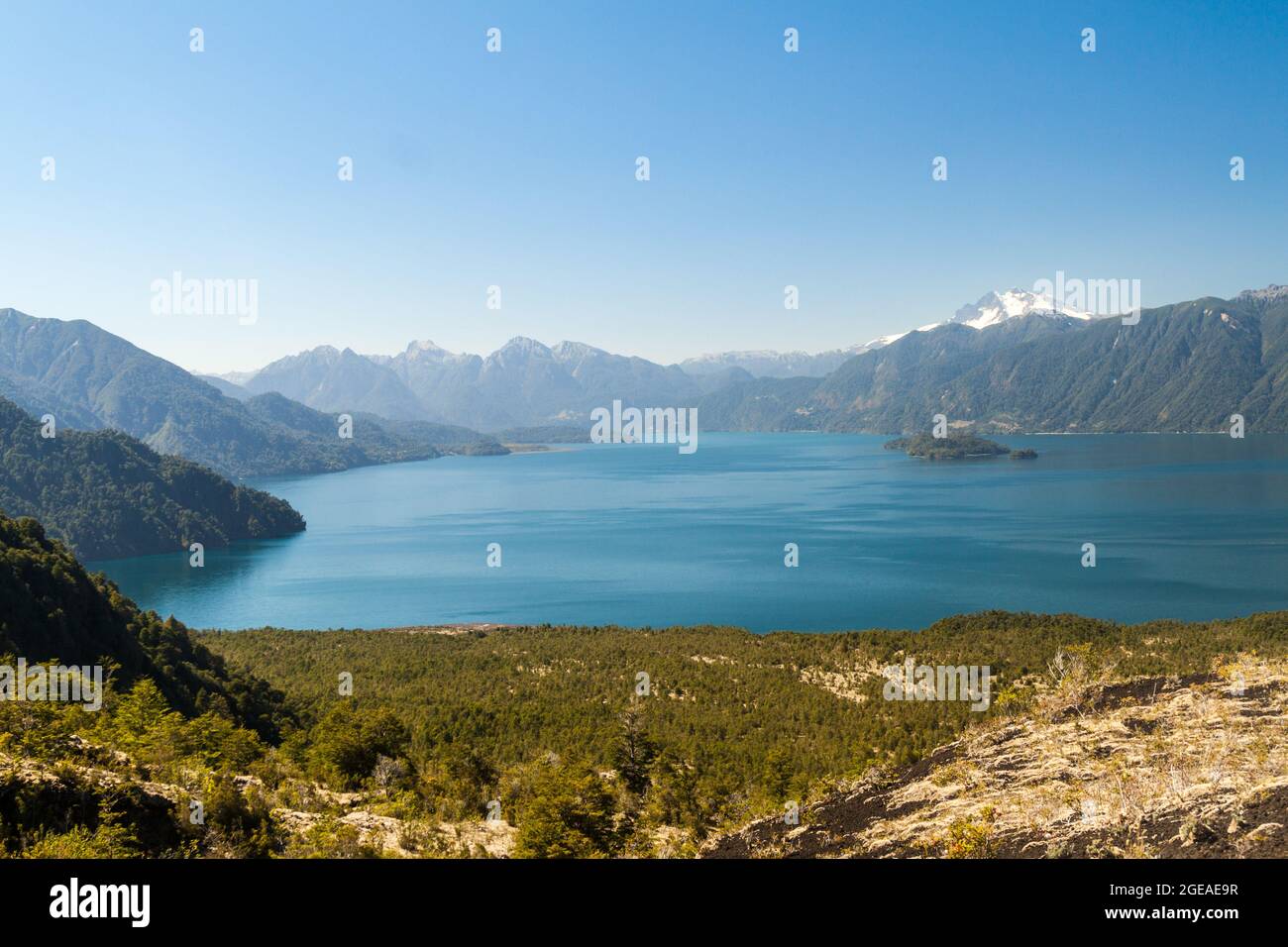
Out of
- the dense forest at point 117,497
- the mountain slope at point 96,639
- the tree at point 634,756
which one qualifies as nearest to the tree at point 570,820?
the tree at point 634,756

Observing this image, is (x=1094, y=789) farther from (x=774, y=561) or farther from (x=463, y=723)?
(x=774, y=561)

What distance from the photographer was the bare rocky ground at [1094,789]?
8.06 meters

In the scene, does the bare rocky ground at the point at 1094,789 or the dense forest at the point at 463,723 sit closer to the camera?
the bare rocky ground at the point at 1094,789

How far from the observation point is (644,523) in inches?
4943

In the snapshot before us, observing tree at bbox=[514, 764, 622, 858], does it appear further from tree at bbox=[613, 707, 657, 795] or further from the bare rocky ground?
tree at bbox=[613, 707, 657, 795]

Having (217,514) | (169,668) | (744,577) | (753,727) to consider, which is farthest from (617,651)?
(217,514)

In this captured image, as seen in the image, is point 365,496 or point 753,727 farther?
point 365,496

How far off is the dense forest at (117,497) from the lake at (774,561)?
7609 millimetres

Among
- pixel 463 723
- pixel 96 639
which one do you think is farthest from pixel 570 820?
pixel 96 639

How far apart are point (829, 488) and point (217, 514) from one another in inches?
4835

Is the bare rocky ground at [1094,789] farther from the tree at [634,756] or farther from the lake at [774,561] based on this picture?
the lake at [774,561]

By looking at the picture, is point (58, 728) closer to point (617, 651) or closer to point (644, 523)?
point (617, 651)

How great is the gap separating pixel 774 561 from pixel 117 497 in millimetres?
111771
